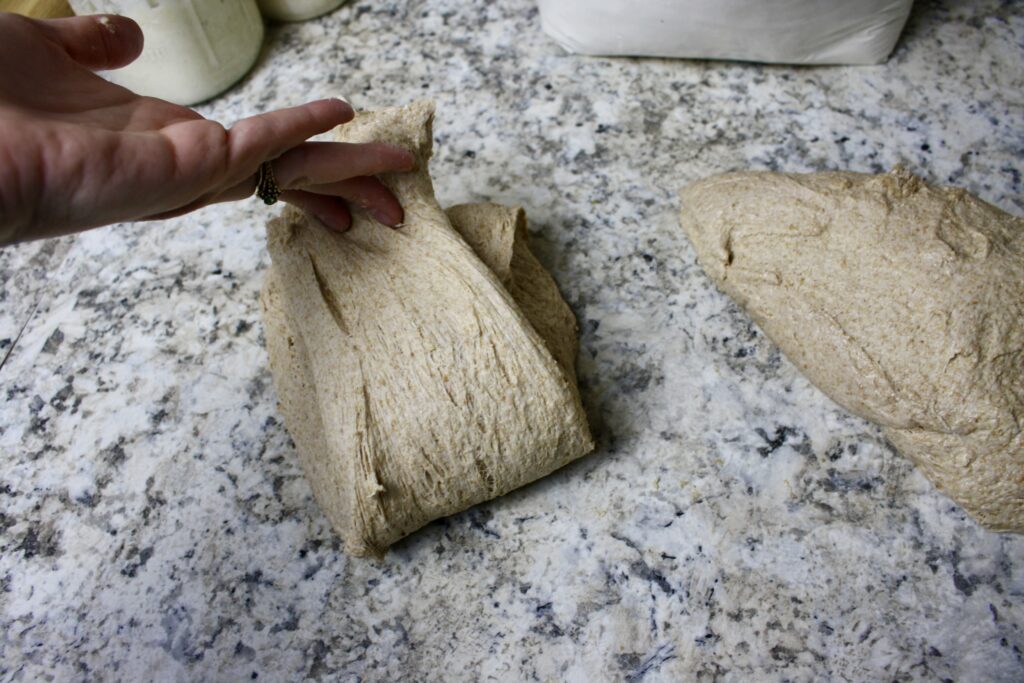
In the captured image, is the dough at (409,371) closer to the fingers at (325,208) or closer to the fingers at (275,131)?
the fingers at (325,208)

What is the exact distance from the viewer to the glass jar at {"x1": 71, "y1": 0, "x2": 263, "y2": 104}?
141cm

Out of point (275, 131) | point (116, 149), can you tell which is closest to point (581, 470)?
point (275, 131)

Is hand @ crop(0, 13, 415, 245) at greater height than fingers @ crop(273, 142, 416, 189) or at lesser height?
greater

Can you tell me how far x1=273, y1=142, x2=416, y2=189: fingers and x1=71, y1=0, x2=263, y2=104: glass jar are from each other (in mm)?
661

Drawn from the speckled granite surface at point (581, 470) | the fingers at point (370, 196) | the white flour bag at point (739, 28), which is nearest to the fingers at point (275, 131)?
the fingers at point (370, 196)

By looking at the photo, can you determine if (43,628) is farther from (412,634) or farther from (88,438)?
(412,634)

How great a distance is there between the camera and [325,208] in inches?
42.4

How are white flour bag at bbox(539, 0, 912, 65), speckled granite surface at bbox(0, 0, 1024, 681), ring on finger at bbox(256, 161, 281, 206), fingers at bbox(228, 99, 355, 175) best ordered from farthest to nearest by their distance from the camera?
1. white flour bag at bbox(539, 0, 912, 65)
2. speckled granite surface at bbox(0, 0, 1024, 681)
3. ring on finger at bbox(256, 161, 281, 206)
4. fingers at bbox(228, 99, 355, 175)

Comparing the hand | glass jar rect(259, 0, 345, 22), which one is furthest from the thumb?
glass jar rect(259, 0, 345, 22)

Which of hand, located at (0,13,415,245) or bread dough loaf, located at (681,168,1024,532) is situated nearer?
hand, located at (0,13,415,245)

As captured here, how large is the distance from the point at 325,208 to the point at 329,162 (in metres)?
0.14

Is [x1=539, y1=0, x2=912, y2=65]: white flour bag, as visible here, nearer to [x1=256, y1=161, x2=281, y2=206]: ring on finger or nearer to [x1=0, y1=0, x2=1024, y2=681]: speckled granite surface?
[x1=0, y1=0, x2=1024, y2=681]: speckled granite surface

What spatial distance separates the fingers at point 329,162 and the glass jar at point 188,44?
66 centimetres

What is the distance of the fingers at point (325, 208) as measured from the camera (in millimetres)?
1060
